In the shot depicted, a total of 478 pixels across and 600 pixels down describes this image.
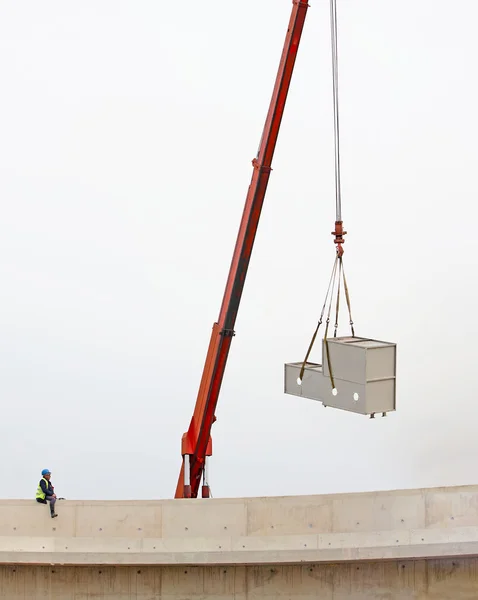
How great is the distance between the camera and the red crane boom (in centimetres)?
1466

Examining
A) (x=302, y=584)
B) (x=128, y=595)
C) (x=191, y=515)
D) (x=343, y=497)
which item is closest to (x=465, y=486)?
(x=343, y=497)

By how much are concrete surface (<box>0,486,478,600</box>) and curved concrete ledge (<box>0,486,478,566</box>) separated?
0.05 feet

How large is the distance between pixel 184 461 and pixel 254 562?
6.63 feet

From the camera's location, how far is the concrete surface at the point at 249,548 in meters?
14.7

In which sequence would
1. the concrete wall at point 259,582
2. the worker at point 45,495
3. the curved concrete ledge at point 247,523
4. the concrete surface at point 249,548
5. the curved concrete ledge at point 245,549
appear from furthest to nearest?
the worker at point 45,495, the curved concrete ledge at point 247,523, the concrete wall at point 259,582, the concrete surface at point 249,548, the curved concrete ledge at point 245,549

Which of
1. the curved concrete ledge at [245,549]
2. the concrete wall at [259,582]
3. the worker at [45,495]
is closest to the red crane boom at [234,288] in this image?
the curved concrete ledge at [245,549]

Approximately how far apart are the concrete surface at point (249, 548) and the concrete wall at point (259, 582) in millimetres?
14

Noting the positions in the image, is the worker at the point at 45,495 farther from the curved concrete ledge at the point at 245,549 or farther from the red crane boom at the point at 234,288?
the red crane boom at the point at 234,288

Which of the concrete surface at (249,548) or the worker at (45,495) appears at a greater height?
the worker at (45,495)

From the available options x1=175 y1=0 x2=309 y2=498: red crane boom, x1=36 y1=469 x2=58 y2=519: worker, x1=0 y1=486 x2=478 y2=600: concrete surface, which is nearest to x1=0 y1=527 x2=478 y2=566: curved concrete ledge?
x1=0 y1=486 x2=478 y2=600: concrete surface

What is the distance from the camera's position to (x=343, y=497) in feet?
50.8

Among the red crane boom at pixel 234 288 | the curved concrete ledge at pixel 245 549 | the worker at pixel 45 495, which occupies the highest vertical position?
the red crane boom at pixel 234 288

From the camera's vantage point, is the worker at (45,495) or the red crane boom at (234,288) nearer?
the red crane boom at (234,288)

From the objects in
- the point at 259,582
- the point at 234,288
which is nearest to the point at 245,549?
the point at 259,582
